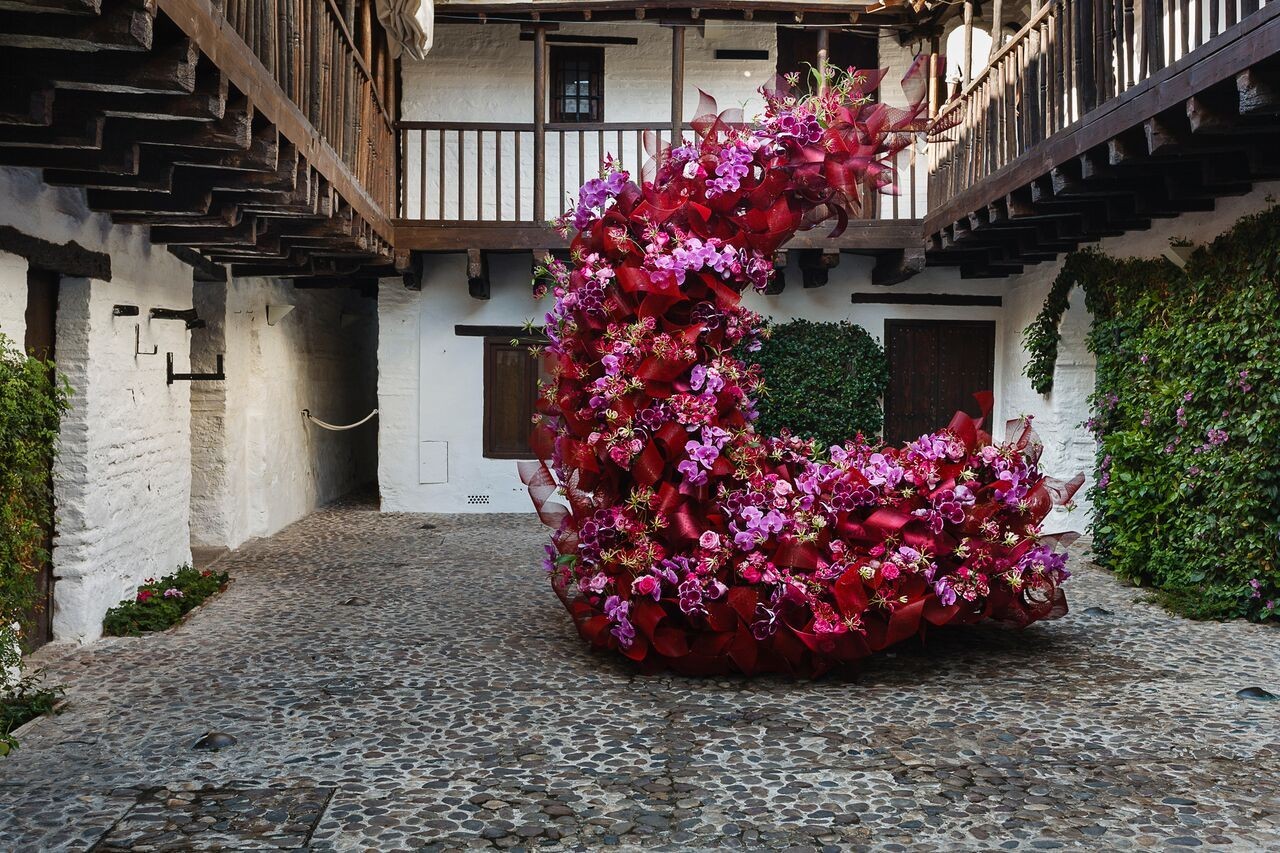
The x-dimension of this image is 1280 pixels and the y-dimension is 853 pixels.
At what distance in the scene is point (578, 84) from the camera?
39.3 feet

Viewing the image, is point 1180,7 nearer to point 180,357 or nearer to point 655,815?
point 655,815

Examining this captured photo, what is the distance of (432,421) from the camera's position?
11.8 m

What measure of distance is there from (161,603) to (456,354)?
5.76 meters

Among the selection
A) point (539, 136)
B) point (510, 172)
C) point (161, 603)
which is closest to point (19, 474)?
point (161, 603)

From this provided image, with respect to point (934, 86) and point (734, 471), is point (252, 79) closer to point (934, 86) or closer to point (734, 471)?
point (734, 471)

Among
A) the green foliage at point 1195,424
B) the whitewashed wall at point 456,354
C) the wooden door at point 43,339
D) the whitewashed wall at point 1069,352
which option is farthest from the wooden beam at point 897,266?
the wooden door at point 43,339

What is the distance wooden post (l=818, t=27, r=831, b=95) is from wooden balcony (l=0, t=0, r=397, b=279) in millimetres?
2651

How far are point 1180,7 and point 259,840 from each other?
18.3 ft

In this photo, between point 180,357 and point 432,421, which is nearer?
point 180,357

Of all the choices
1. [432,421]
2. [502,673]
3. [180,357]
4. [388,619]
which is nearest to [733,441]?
[502,673]

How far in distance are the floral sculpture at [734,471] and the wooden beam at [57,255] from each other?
2.51 meters

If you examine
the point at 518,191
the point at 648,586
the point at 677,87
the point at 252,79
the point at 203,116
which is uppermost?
the point at 677,87

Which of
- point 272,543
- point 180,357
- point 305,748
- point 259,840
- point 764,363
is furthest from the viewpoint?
point 764,363

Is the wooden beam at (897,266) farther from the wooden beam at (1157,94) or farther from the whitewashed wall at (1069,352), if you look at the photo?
the wooden beam at (1157,94)
